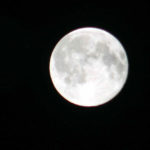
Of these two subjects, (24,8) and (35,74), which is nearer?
(24,8)

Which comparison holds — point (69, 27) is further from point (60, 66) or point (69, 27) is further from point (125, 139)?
point (125, 139)

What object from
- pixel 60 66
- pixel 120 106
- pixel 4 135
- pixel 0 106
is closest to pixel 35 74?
pixel 60 66

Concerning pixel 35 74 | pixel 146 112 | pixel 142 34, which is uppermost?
pixel 142 34

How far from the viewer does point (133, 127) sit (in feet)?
24.0

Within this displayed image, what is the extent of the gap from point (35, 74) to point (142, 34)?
2.92m

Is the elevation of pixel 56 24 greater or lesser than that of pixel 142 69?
greater

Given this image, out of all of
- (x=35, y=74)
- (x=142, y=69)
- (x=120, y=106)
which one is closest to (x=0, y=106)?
(x=35, y=74)

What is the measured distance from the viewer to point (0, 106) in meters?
7.21

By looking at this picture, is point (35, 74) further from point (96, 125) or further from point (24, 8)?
point (96, 125)

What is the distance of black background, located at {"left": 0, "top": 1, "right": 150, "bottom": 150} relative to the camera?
689cm

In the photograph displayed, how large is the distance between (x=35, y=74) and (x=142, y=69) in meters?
2.76

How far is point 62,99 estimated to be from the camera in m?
7.11

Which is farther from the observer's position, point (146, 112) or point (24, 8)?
point (146, 112)

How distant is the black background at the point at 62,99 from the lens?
6887 millimetres
